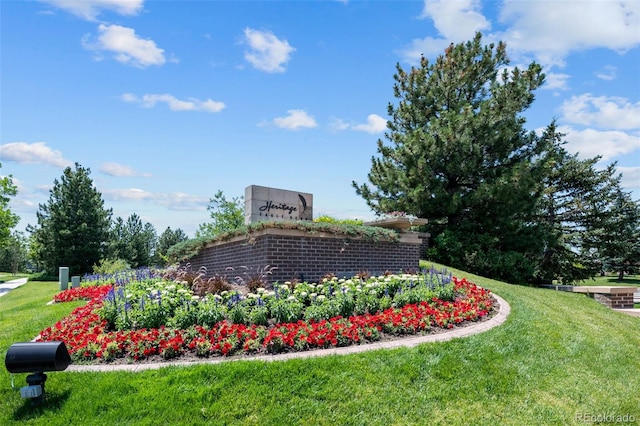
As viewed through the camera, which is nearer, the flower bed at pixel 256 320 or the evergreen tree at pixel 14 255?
the flower bed at pixel 256 320

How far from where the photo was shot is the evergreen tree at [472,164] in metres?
15.5

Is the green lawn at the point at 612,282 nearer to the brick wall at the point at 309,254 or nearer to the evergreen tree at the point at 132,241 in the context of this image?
the brick wall at the point at 309,254

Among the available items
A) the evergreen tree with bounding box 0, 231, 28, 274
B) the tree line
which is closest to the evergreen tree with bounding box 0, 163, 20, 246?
the tree line

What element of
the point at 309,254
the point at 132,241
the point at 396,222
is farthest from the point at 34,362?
the point at 132,241

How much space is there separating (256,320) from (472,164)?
1248cm

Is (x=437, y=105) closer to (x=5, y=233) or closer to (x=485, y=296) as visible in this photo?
(x=485, y=296)

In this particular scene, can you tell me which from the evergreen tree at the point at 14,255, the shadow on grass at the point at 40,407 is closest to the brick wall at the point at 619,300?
the shadow on grass at the point at 40,407

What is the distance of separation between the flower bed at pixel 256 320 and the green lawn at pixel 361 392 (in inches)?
22.7

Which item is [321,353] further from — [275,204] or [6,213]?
[6,213]

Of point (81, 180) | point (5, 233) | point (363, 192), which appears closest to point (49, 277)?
point (5, 233)

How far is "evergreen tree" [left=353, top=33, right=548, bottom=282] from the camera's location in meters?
15.5

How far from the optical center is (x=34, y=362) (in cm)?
368

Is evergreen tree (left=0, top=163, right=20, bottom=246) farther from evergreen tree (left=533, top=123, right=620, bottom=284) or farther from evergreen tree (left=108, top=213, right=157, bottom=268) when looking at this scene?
evergreen tree (left=533, top=123, right=620, bottom=284)

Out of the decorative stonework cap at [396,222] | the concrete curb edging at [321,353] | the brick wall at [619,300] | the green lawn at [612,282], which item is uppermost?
the decorative stonework cap at [396,222]
